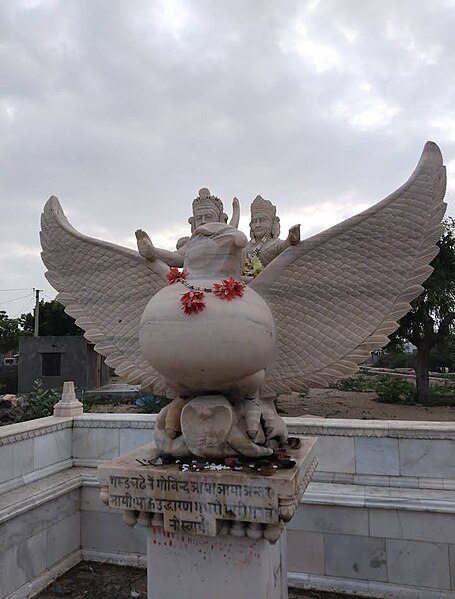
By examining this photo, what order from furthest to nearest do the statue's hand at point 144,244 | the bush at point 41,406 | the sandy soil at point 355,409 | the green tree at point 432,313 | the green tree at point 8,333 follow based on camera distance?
the green tree at point 8,333, the green tree at point 432,313, the sandy soil at point 355,409, the bush at point 41,406, the statue's hand at point 144,244

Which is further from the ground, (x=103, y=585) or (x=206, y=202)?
(x=206, y=202)

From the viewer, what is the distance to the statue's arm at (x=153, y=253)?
11.7 ft

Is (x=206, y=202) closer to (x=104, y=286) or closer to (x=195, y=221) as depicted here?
(x=195, y=221)

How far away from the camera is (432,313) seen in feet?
57.6

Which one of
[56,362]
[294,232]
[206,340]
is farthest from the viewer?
[56,362]

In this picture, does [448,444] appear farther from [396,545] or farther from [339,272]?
[339,272]

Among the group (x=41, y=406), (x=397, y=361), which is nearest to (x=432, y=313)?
(x=41, y=406)

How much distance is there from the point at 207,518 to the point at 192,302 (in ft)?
4.20

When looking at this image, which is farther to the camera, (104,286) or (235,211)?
(235,211)

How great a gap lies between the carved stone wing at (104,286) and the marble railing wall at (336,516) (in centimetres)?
192

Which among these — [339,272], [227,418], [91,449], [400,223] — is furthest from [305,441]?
[91,449]

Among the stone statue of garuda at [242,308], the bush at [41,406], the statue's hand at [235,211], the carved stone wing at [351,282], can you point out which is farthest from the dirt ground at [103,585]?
the bush at [41,406]

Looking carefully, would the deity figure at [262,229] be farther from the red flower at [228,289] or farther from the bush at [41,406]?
the bush at [41,406]

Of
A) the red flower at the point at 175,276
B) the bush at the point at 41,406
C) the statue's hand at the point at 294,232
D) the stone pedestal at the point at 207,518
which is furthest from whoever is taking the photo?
the bush at the point at 41,406
